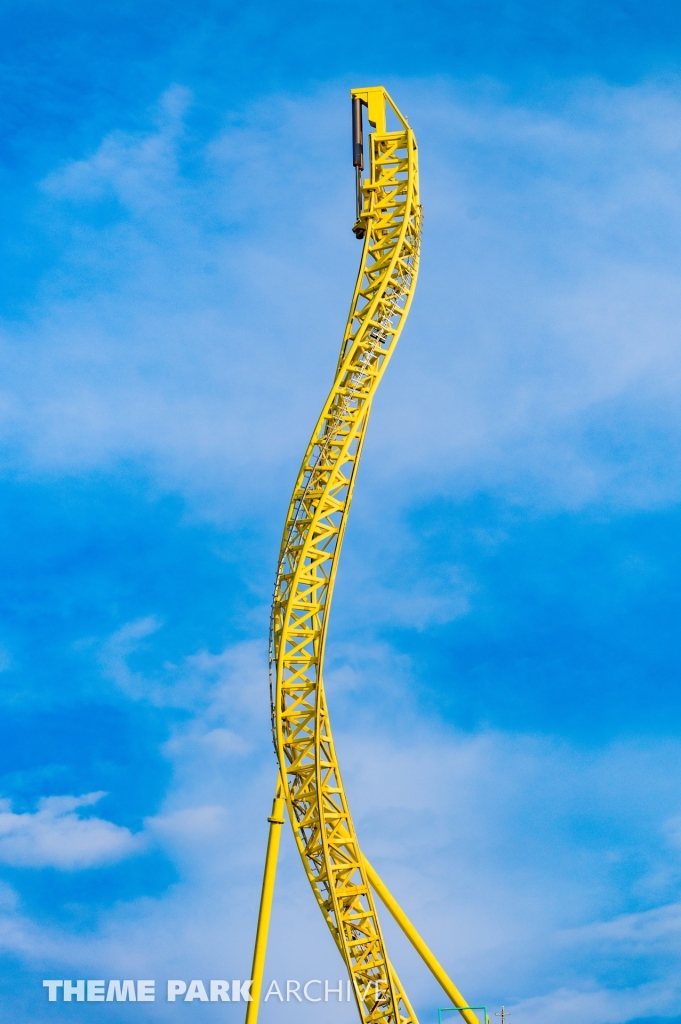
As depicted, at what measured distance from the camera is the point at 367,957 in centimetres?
4541

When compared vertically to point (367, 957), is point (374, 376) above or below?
above

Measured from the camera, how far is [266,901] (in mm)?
43344

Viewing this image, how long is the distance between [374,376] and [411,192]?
5.90 m

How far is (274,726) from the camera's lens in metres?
45.3

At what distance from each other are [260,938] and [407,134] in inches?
961

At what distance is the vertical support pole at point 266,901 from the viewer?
139 feet

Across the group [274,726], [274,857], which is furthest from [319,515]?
[274,857]

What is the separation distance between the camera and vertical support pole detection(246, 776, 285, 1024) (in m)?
42.3

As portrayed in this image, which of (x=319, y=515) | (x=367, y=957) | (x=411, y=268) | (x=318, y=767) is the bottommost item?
(x=367, y=957)

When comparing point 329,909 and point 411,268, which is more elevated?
point 411,268

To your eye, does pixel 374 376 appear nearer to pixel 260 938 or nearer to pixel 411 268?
pixel 411 268

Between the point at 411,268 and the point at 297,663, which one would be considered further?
the point at 411,268

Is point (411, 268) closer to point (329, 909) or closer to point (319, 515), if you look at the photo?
point (319, 515)

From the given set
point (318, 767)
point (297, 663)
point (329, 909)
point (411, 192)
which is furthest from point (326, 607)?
point (411, 192)
